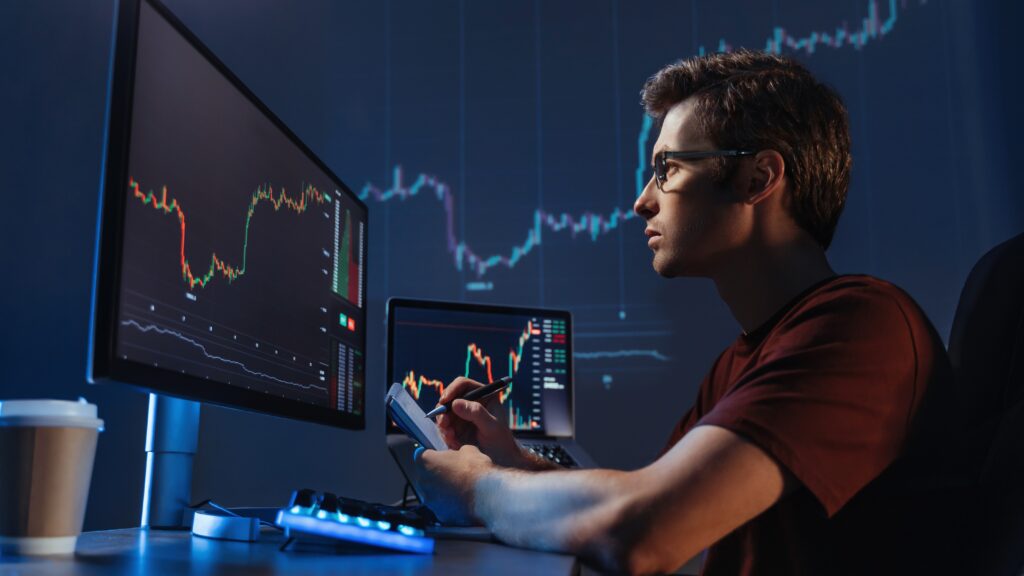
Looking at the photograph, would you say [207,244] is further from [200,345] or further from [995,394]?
[995,394]

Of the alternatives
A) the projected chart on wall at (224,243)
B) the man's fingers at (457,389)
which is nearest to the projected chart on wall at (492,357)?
the projected chart on wall at (224,243)

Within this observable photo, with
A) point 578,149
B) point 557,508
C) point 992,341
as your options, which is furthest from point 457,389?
point 578,149

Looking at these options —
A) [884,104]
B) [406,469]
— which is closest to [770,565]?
[406,469]

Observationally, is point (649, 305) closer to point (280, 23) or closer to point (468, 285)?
point (468, 285)

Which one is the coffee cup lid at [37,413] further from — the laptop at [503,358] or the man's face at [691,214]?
the laptop at [503,358]

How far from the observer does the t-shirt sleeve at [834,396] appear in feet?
2.71

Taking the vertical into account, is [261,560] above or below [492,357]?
below

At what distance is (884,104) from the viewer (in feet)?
7.14

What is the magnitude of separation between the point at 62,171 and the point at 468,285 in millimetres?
995

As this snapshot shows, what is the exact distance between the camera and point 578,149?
7.39 ft

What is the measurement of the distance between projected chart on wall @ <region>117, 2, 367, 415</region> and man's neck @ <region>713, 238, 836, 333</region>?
0.62m

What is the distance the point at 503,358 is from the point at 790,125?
0.97 m

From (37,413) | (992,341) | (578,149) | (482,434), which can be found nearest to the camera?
(37,413)

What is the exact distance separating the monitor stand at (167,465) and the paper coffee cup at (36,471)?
1.25ft
